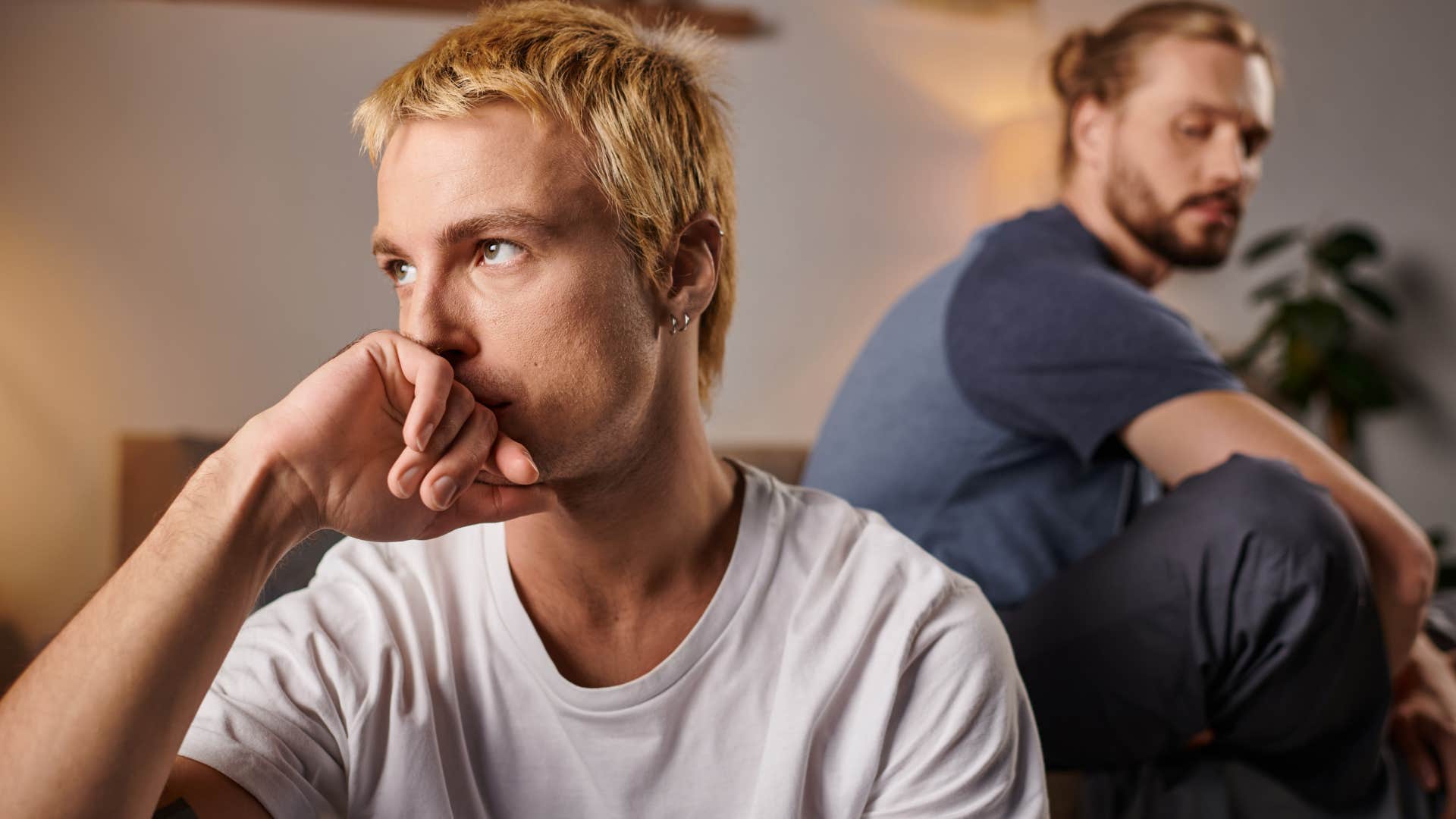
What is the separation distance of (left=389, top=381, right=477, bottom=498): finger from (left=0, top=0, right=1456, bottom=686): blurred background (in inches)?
77.1

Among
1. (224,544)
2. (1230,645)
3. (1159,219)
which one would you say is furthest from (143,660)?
(1159,219)

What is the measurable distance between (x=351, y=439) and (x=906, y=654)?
1.58ft

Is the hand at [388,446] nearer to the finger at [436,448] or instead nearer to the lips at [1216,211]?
the finger at [436,448]

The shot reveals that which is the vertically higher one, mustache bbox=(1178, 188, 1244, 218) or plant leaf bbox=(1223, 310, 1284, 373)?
mustache bbox=(1178, 188, 1244, 218)

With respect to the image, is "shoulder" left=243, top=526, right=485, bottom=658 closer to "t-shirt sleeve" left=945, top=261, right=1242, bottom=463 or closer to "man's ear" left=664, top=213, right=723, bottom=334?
"man's ear" left=664, top=213, right=723, bottom=334

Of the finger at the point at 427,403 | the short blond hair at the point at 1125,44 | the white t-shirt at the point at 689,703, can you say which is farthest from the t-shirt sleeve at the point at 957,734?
the short blond hair at the point at 1125,44

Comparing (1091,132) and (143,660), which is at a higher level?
(1091,132)

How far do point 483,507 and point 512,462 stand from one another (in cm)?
6

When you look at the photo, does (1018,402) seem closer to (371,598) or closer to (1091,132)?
(1091,132)

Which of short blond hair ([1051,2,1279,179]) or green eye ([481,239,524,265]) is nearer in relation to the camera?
green eye ([481,239,524,265])

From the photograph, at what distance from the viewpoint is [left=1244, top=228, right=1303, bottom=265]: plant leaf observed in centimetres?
353

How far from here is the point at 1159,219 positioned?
1782 mm

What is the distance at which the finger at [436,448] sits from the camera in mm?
822

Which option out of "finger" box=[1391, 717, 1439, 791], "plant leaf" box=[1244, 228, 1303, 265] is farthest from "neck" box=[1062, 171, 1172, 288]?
"plant leaf" box=[1244, 228, 1303, 265]
